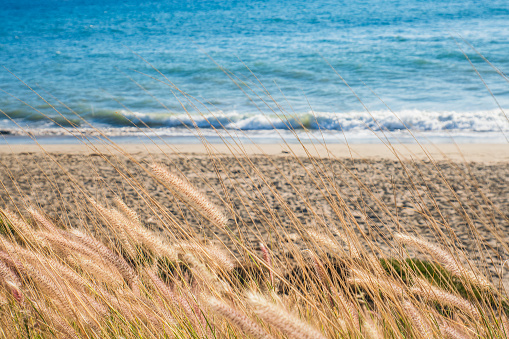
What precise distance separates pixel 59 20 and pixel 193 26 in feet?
39.8

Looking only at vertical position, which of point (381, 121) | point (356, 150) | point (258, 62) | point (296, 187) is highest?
point (296, 187)

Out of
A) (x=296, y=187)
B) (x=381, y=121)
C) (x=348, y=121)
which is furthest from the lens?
(x=381, y=121)

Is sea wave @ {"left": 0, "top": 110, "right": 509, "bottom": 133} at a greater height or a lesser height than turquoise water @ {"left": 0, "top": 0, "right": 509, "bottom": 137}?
lesser

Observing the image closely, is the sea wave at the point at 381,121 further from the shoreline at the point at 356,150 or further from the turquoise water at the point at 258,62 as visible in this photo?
the shoreline at the point at 356,150

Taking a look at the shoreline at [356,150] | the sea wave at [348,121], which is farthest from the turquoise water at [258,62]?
the shoreline at [356,150]

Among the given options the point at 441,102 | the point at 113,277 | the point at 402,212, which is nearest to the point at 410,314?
the point at 113,277

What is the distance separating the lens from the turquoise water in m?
12.3

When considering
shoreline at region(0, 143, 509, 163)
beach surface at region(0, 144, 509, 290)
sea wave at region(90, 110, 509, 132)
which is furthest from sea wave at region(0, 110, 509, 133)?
beach surface at region(0, 144, 509, 290)

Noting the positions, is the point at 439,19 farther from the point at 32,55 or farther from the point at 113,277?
the point at 113,277

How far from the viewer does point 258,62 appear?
64.4 feet

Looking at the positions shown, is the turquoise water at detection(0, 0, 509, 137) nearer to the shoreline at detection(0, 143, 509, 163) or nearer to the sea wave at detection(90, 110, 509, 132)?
the sea wave at detection(90, 110, 509, 132)

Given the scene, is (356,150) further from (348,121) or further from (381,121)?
(381,121)

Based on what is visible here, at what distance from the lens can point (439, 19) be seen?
1101 inches

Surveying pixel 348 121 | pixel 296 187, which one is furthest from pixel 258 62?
pixel 296 187
